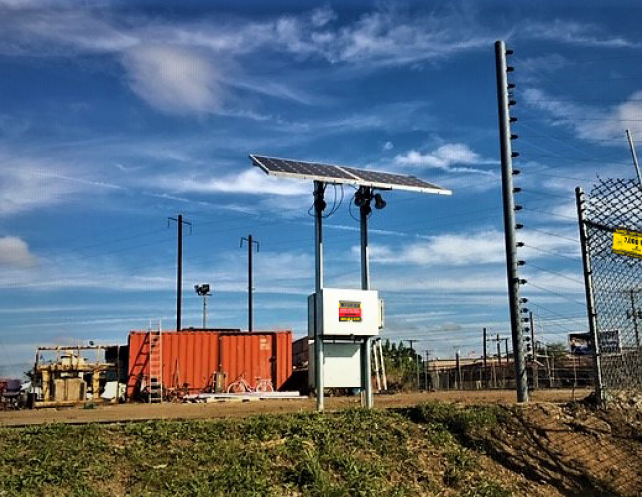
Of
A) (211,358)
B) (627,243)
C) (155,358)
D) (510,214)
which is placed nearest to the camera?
(627,243)

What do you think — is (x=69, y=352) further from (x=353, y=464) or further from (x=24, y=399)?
(x=353, y=464)

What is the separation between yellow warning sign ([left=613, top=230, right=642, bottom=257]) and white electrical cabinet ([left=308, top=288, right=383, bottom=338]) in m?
4.07

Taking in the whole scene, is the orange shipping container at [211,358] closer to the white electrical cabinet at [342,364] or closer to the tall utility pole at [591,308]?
the white electrical cabinet at [342,364]

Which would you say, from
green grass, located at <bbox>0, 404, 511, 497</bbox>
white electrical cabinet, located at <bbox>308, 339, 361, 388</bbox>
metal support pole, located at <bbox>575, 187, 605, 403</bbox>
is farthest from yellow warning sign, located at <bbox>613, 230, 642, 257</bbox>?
white electrical cabinet, located at <bbox>308, 339, 361, 388</bbox>

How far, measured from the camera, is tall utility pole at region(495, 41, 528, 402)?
34.4 ft

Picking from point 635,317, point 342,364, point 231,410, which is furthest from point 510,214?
point 231,410

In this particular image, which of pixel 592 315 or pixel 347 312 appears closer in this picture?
pixel 592 315

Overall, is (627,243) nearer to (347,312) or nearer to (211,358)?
(347,312)

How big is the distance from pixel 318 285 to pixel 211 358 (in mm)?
20178

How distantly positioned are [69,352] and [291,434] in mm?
23003

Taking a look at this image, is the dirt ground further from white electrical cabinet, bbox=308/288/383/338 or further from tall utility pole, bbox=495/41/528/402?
white electrical cabinet, bbox=308/288/383/338

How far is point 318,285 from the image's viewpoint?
38.7 feet

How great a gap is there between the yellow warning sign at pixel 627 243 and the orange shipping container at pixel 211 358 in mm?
22858

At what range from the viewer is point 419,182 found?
13633mm
